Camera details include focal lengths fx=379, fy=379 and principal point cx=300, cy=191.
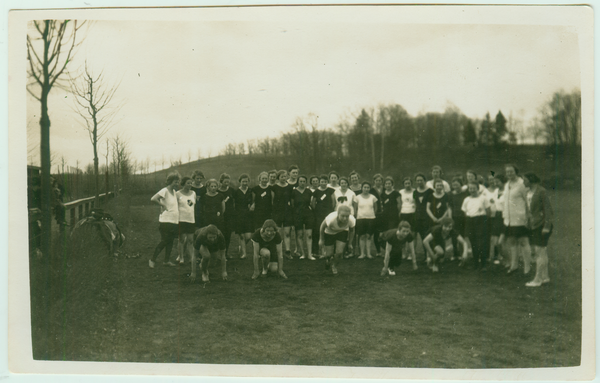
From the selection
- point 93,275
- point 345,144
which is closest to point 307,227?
point 345,144

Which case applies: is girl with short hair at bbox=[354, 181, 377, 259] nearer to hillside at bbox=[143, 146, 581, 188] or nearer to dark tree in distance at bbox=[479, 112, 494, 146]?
hillside at bbox=[143, 146, 581, 188]

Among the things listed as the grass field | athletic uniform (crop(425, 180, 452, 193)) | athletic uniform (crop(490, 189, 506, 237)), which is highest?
athletic uniform (crop(425, 180, 452, 193))

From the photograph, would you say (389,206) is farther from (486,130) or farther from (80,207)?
(80,207)

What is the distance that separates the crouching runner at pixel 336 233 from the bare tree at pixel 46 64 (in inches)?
87.8

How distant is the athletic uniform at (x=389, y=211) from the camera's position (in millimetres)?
Result: 3271

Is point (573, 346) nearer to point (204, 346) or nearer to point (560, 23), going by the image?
point (560, 23)

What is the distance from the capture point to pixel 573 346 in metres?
2.88

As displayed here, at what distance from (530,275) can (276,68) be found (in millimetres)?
2577

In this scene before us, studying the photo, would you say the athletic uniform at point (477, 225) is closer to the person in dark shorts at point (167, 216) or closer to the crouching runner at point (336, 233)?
the crouching runner at point (336, 233)

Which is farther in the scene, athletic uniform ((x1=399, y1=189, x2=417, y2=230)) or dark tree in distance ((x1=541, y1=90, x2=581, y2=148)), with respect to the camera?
athletic uniform ((x1=399, y1=189, x2=417, y2=230))

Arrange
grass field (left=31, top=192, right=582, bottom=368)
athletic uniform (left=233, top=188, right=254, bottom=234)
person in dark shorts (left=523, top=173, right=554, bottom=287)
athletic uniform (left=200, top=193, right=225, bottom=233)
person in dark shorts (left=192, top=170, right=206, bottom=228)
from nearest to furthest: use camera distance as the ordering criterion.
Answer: grass field (left=31, top=192, right=582, bottom=368), person in dark shorts (left=523, top=173, right=554, bottom=287), person in dark shorts (left=192, top=170, right=206, bottom=228), athletic uniform (left=200, top=193, right=225, bottom=233), athletic uniform (left=233, top=188, right=254, bottom=234)

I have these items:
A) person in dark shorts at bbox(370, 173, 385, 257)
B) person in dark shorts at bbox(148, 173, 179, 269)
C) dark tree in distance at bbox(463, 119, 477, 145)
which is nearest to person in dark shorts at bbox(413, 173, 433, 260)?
person in dark shorts at bbox(370, 173, 385, 257)

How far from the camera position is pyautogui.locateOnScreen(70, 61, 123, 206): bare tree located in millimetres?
2979

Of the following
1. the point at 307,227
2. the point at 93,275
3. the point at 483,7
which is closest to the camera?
the point at 483,7
